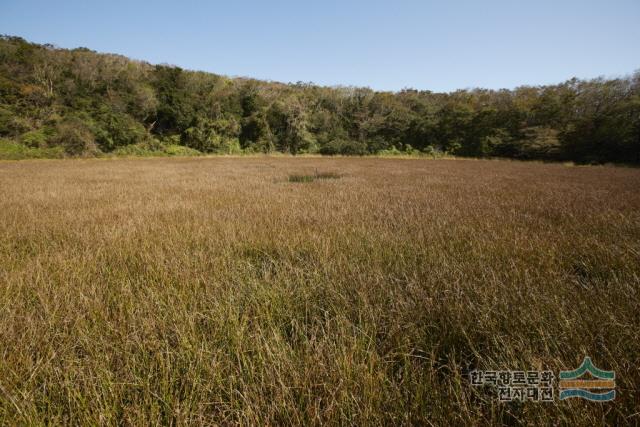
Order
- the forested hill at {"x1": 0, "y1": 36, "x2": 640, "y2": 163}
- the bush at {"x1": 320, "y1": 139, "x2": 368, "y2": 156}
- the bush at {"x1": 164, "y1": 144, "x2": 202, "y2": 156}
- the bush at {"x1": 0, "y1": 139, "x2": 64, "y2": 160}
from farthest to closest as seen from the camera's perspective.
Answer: the bush at {"x1": 320, "y1": 139, "x2": 368, "y2": 156}, the bush at {"x1": 164, "y1": 144, "x2": 202, "y2": 156}, the forested hill at {"x1": 0, "y1": 36, "x2": 640, "y2": 163}, the bush at {"x1": 0, "y1": 139, "x2": 64, "y2": 160}

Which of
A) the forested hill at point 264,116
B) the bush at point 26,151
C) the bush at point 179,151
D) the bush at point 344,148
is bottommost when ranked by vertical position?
the bush at point 26,151

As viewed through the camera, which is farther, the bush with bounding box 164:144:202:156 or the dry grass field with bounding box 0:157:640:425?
the bush with bounding box 164:144:202:156

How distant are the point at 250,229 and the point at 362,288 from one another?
2290mm

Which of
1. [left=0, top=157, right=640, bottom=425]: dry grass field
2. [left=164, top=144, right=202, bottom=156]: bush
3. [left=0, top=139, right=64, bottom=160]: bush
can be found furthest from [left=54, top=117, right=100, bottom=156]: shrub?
[left=0, top=157, right=640, bottom=425]: dry grass field

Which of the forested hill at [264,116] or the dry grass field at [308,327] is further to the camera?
the forested hill at [264,116]

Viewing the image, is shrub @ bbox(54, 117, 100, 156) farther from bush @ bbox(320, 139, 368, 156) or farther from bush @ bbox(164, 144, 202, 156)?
bush @ bbox(320, 139, 368, 156)

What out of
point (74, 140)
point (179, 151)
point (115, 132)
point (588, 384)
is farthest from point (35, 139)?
point (588, 384)

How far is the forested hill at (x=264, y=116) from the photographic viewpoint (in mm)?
34094

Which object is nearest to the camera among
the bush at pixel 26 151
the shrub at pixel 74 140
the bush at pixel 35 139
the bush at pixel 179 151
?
the bush at pixel 26 151

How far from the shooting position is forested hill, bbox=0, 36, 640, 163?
34.1 meters

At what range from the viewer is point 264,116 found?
156 feet

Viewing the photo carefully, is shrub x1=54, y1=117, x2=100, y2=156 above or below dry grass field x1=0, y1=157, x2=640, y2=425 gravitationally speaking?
above

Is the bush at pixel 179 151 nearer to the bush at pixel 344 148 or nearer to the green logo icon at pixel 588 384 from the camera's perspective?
the bush at pixel 344 148

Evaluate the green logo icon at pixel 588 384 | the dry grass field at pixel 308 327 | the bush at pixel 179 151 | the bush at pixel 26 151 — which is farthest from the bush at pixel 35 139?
the green logo icon at pixel 588 384
